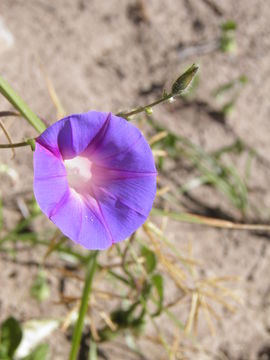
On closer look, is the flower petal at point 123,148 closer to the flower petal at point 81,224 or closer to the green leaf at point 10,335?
the flower petal at point 81,224

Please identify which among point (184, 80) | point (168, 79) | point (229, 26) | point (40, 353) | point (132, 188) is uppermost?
point (229, 26)

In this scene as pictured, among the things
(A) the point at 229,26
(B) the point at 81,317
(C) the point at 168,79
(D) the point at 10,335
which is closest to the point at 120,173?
(B) the point at 81,317

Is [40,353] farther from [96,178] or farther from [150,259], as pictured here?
[96,178]

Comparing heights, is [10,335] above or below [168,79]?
below

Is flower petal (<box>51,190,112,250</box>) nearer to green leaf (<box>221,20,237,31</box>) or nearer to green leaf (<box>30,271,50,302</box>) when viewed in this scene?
green leaf (<box>30,271,50,302</box>)

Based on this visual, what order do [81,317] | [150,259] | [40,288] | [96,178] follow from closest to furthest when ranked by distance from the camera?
[96,178]
[81,317]
[150,259]
[40,288]

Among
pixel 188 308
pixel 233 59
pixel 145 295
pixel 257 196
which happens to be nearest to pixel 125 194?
pixel 145 295
